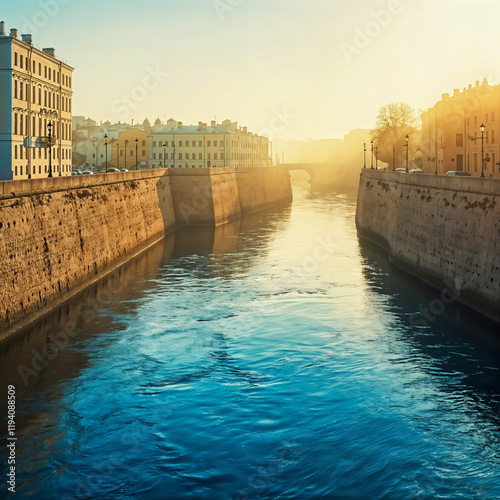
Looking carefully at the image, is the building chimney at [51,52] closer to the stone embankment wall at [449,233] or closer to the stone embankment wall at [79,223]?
the stone embankment wall at [79,223]

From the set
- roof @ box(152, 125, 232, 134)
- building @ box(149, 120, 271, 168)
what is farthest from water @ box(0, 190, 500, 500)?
roof @ box(152, 125, 232, 134)

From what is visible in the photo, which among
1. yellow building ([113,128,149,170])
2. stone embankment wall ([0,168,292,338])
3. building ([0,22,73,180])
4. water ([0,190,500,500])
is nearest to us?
water ([0,190,500,500])

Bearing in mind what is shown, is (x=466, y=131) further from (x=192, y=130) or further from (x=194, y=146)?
(x=192, y=130)

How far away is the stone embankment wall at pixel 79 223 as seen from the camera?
2202 cm

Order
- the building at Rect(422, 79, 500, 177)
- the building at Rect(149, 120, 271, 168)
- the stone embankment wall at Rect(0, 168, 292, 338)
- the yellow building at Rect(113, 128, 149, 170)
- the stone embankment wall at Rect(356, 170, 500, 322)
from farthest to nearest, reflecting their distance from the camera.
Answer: the building at Rect(149, 120, 271, 168), the yellow building at Rect(113, 128, 149, 170), the building at Rect(422, 79, 500, 177), the stone embankment wall at Rect(356, 170, 500, 322), the stone embankment wall at Rect(0, 168, 292, 338)

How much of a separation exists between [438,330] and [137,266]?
1702 cm

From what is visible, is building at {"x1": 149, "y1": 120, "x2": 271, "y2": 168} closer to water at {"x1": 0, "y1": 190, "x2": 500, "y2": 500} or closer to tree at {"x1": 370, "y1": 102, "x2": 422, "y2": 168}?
tree at {"x1": 370, "y1": 102, "x2": 422, "y2": 168}

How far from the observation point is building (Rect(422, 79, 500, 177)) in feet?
172

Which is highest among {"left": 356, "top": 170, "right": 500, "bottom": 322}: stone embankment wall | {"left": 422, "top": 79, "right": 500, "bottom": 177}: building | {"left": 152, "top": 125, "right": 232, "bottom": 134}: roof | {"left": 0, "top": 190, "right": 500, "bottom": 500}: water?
{"left": 152, "top": 125, "right": 232, "bottom": 134}: roof

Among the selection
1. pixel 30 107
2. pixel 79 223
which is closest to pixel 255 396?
pixel 79 223

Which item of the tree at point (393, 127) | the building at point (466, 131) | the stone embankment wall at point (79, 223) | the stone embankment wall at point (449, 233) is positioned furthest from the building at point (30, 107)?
the tree at point (393, 127)

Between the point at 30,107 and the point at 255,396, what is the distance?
4065cm

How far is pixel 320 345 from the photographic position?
21.2 meters

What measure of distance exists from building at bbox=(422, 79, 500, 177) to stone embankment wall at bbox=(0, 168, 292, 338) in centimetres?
1943
